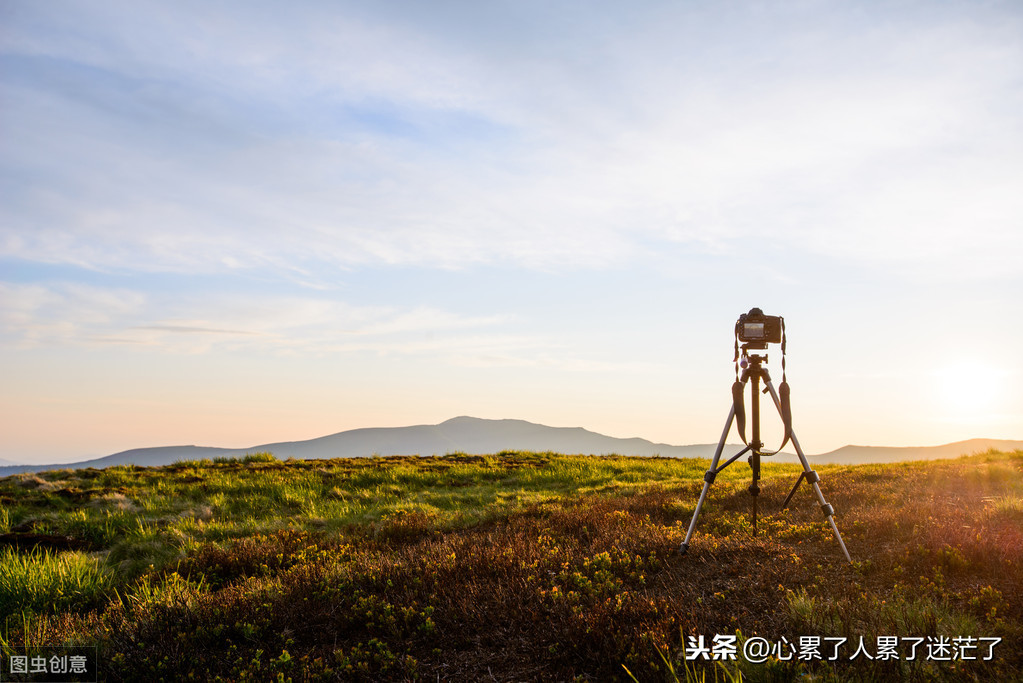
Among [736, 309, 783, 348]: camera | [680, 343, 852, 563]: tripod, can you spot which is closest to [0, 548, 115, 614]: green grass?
[680, 343, 852, 563]: tripod

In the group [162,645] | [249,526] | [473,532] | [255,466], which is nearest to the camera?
[162,645]

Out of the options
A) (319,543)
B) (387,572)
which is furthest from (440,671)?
(319,543)

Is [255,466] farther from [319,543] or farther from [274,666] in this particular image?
[274,666]

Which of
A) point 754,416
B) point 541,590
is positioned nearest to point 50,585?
point 541,590

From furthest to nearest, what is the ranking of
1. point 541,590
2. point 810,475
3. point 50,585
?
point 50,585, point 810,475, point 541,590

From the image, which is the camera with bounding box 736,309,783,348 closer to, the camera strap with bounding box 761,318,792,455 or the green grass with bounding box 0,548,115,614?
the camera strap with bounding box 761,318,792,455

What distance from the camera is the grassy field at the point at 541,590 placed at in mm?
4863

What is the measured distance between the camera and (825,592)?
606 centimetres

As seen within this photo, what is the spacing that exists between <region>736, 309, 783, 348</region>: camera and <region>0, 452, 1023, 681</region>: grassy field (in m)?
2.79

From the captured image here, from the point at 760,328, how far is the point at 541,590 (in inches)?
167

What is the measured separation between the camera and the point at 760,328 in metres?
7.32

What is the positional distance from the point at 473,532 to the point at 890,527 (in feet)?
22.4

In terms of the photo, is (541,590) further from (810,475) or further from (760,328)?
(760,328)

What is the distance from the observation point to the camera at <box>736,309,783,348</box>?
7.32 m
